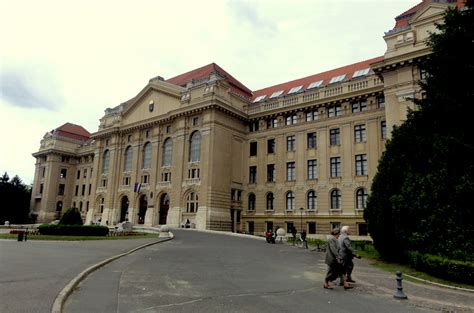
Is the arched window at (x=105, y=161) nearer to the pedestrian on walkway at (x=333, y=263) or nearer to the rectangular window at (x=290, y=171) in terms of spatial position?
the rectangular window at (x=290, y=171)

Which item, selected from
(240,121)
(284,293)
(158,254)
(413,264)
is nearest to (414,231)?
(413,264)

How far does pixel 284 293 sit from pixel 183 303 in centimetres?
314

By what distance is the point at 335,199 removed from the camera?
44.7 meters

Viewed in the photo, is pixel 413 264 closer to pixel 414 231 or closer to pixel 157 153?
pixel 414 231

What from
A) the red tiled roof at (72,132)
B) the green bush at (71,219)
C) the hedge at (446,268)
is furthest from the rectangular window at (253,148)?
the red tiled roof at (72,132)

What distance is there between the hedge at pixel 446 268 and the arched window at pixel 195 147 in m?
36.8

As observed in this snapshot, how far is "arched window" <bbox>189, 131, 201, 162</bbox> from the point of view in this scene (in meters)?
50.8

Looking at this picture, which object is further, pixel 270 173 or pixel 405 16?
pixel 270 173

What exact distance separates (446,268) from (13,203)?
7547 cm

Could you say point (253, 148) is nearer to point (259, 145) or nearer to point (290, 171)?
point (259, 145)

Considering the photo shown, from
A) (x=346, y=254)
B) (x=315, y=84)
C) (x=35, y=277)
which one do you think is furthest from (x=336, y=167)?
(x=35, y=277)

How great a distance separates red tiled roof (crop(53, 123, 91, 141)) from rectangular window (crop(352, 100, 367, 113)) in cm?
5978

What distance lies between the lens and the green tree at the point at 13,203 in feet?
232

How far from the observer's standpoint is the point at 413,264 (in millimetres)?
17422
